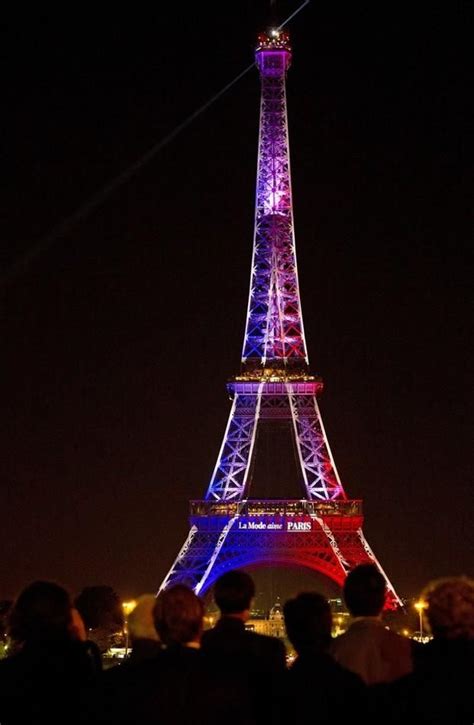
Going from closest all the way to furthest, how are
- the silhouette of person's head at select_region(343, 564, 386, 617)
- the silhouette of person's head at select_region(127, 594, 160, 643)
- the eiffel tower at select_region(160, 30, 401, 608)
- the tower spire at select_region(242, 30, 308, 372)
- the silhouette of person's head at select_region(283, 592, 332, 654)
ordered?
1. the silhouette of person's head at select_region(283, 592, 332, 654)
2. the silhouette of person's head at select_region(343, 564, 386, 617)
3. the silhouette of person's head at select_region(127, 594, 160, 643)
4. the eiffel tower at select_region(160, 30, 401, 608)
5. the tower spire at select_region(242, 30, 308, 372)

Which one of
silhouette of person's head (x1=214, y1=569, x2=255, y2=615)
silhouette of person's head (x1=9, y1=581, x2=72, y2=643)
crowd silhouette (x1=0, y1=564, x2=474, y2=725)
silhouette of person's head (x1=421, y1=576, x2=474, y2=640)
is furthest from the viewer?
silhouette of person's head (x1=214, y1=569, x2=255, y2=615)

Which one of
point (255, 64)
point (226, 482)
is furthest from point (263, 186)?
point (226, 482)

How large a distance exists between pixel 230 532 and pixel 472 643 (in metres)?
50.7

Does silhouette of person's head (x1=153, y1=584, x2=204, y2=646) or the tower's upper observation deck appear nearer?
silhouette of person's head (x1=153, y1=584, x2=204, y2=646)

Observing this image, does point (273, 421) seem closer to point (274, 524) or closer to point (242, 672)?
point (274, 524)

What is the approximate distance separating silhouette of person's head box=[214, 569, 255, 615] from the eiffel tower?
4608cm

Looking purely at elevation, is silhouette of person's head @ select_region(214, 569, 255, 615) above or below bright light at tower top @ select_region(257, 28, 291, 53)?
below

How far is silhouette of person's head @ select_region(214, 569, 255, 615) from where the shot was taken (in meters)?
7.38

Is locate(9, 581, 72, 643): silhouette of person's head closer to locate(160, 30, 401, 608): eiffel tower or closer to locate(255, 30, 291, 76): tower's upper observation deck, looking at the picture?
locate(160, 30, 401, 608): eiffel tower

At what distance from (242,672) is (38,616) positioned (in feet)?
4.52

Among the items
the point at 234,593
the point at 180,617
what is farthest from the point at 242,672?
the point at 234,593

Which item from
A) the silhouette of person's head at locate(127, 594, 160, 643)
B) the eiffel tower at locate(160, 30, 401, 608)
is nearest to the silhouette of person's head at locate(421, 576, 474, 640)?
the silhouette of person's head at locate(127, 594, 160, 643)

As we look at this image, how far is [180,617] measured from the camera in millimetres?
5980

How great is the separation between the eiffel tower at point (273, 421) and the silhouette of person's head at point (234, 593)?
46.1 meters
